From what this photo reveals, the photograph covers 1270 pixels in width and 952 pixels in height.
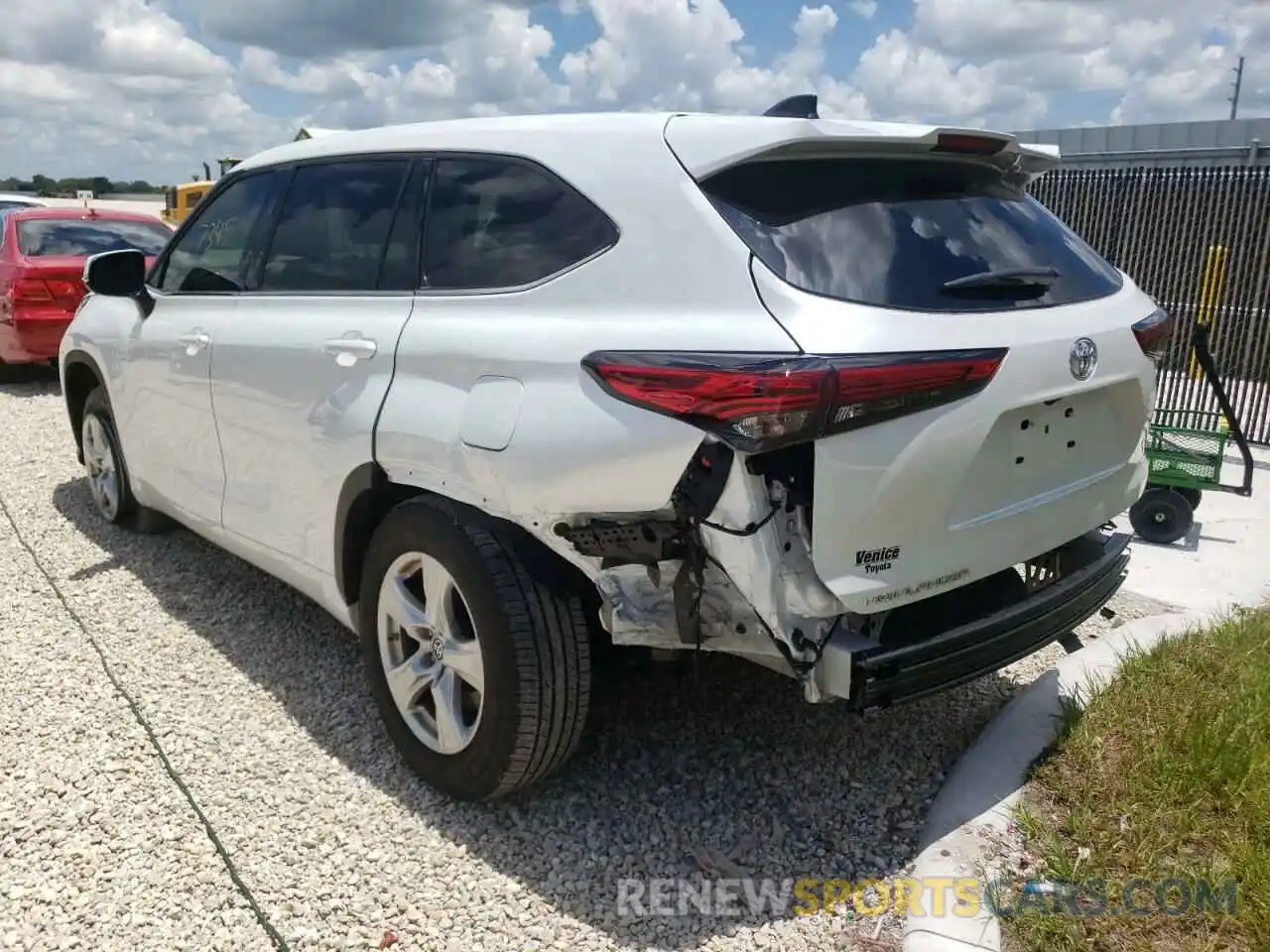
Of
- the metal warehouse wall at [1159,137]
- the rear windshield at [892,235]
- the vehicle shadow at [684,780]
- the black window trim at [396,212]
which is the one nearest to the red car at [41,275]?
the black window trim at [396,212]

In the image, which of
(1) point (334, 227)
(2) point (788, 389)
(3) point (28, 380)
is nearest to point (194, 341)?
(1) point (334, 227)

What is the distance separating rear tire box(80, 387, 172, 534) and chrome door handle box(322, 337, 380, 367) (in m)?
2.45

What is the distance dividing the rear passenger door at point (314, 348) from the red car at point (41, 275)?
617 cm

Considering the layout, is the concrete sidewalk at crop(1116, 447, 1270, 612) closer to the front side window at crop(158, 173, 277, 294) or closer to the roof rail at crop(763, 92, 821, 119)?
the roof rail at crop(763, 92, 821, 119)

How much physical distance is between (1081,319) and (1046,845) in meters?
1.39

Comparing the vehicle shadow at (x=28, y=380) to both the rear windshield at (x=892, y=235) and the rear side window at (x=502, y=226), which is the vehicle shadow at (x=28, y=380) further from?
the rear windshield at (x=892, y=235)

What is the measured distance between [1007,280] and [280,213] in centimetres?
263

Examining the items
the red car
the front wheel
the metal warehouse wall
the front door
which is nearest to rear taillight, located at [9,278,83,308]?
the red car

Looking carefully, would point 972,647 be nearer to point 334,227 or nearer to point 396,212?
point 396,212

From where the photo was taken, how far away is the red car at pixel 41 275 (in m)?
9.21

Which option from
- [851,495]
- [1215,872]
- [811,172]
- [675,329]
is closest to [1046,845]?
[1215,872]

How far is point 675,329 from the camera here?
7.95 feet

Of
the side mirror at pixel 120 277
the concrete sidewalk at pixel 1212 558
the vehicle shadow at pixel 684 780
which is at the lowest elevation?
the concrete sidewalk at pixel 1212 558

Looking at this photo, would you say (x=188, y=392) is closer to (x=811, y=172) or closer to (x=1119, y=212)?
(x=811, y=172)
